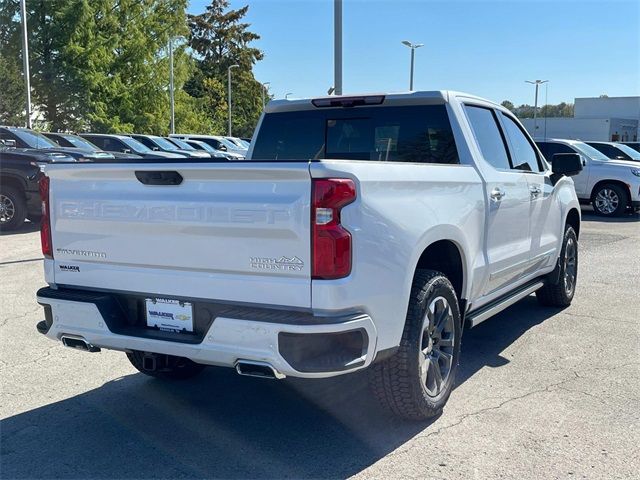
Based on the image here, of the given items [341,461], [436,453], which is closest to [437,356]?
[436,453]

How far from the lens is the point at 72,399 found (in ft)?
13.9

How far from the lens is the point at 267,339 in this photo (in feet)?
10.0

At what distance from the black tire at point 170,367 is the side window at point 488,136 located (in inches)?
102

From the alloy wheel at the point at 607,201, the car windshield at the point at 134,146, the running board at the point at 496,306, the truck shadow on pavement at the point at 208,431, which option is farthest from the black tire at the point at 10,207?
the alloy wheel at the point at 607,201

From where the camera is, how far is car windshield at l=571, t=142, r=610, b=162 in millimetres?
15534

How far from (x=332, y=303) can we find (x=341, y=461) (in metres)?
0.94

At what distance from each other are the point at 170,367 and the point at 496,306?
93.1 inches

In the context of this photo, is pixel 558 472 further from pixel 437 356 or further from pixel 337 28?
pixel 337 28

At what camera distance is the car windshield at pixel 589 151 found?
1553 cm

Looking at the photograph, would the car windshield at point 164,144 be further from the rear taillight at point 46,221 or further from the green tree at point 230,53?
the green tree at point 230,53

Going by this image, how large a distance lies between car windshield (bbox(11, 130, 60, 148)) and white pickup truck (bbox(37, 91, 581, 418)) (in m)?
10.0

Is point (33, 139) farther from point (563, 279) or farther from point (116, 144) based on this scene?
point (563, 279)

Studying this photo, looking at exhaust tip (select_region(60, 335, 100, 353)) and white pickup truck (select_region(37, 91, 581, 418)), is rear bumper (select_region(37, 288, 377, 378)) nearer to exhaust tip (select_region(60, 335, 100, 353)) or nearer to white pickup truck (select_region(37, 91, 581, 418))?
white pickup truck (select_region(37, 91, 581, 418))

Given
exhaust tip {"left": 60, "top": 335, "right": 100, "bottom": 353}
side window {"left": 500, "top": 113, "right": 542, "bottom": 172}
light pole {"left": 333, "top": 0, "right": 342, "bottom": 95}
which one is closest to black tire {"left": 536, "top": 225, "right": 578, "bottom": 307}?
side window {"left": 500, "top": 113, "right": 542, "bottom": 172}
